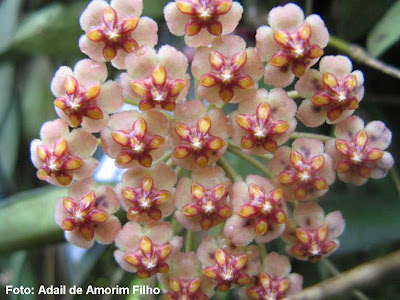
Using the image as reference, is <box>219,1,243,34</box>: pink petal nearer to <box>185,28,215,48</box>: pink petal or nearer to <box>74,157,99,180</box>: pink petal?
<box>185,28,215,48</box>: pink petal

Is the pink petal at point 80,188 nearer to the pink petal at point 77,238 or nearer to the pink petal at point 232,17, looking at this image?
the pink petal at point 77,238

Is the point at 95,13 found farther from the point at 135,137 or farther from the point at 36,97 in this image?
the point at 36,97

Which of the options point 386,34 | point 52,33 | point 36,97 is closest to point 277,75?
point 386,34

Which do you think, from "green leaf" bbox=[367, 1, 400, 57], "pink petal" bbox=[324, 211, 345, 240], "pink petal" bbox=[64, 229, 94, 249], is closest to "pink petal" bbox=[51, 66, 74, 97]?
"pink petal" bbox=[64, 229, 94, 249]

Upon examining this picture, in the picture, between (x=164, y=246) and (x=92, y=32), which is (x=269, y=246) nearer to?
(x=164, y=246)

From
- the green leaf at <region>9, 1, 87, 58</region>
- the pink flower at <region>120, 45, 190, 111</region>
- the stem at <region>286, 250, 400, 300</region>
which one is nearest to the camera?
the stem at <region>286, 250, 400, 300</region>

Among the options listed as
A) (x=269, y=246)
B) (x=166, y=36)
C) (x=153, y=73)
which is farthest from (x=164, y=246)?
(x=166, y=36)
